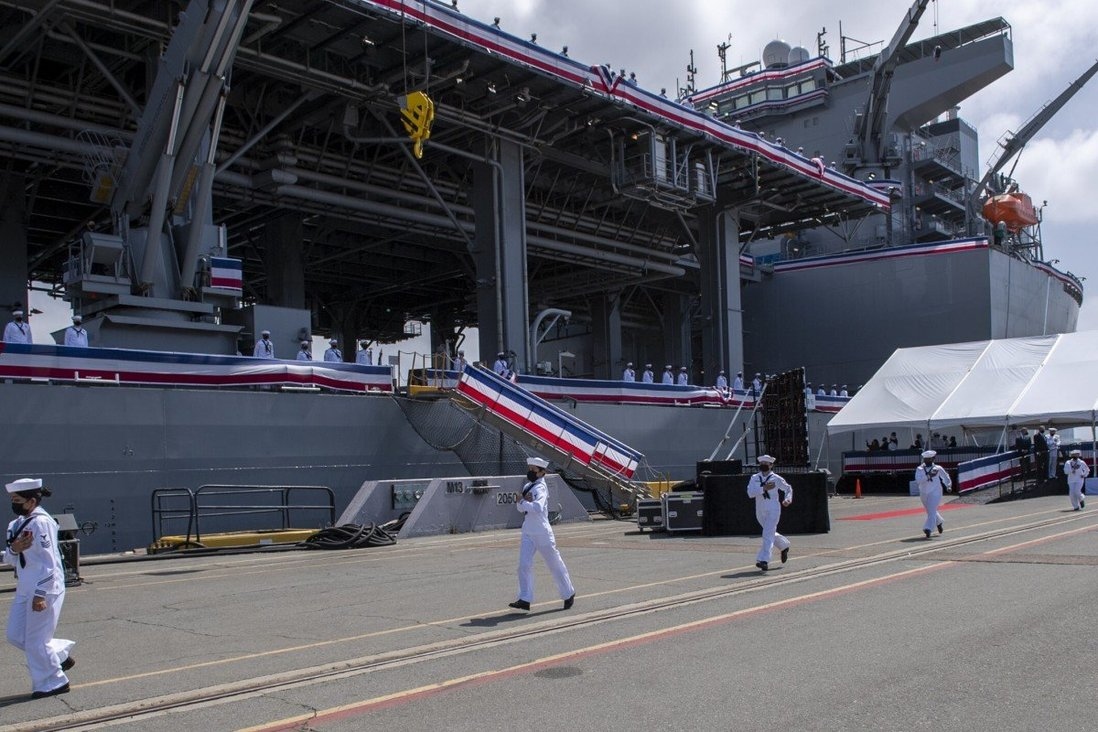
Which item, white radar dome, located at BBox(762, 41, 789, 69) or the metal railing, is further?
white radar dome, located at BBox(762, 41, 789, 69)

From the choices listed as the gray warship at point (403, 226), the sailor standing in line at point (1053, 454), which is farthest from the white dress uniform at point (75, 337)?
the sailor standing in line at point (1053, 454)

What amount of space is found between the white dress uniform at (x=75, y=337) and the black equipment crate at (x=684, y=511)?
42.7 feet

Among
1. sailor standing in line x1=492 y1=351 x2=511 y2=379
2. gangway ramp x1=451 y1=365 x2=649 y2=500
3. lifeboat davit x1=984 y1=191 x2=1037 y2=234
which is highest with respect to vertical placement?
lifeboat davit x1=984 y1=191 x2=1037 y2=234

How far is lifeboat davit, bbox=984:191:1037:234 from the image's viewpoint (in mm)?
52031

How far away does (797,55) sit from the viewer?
190 ft

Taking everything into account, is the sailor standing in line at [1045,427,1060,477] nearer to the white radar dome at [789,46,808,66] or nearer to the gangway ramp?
the gangway ramp

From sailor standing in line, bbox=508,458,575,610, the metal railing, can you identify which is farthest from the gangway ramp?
sailor standing in line, bbox=508,458,575,610

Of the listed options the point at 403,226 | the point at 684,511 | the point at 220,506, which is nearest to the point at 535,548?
the point at 684,511

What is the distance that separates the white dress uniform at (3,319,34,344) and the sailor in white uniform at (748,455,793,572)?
15.4 metres

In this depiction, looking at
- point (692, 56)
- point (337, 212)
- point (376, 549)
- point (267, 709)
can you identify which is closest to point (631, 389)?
point (337, 212)

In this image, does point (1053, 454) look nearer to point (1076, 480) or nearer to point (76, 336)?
point (1076, 480)

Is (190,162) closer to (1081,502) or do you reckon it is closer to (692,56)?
(1081,502)

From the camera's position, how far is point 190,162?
77.5ft

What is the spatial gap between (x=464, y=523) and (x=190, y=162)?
35.5 ft
